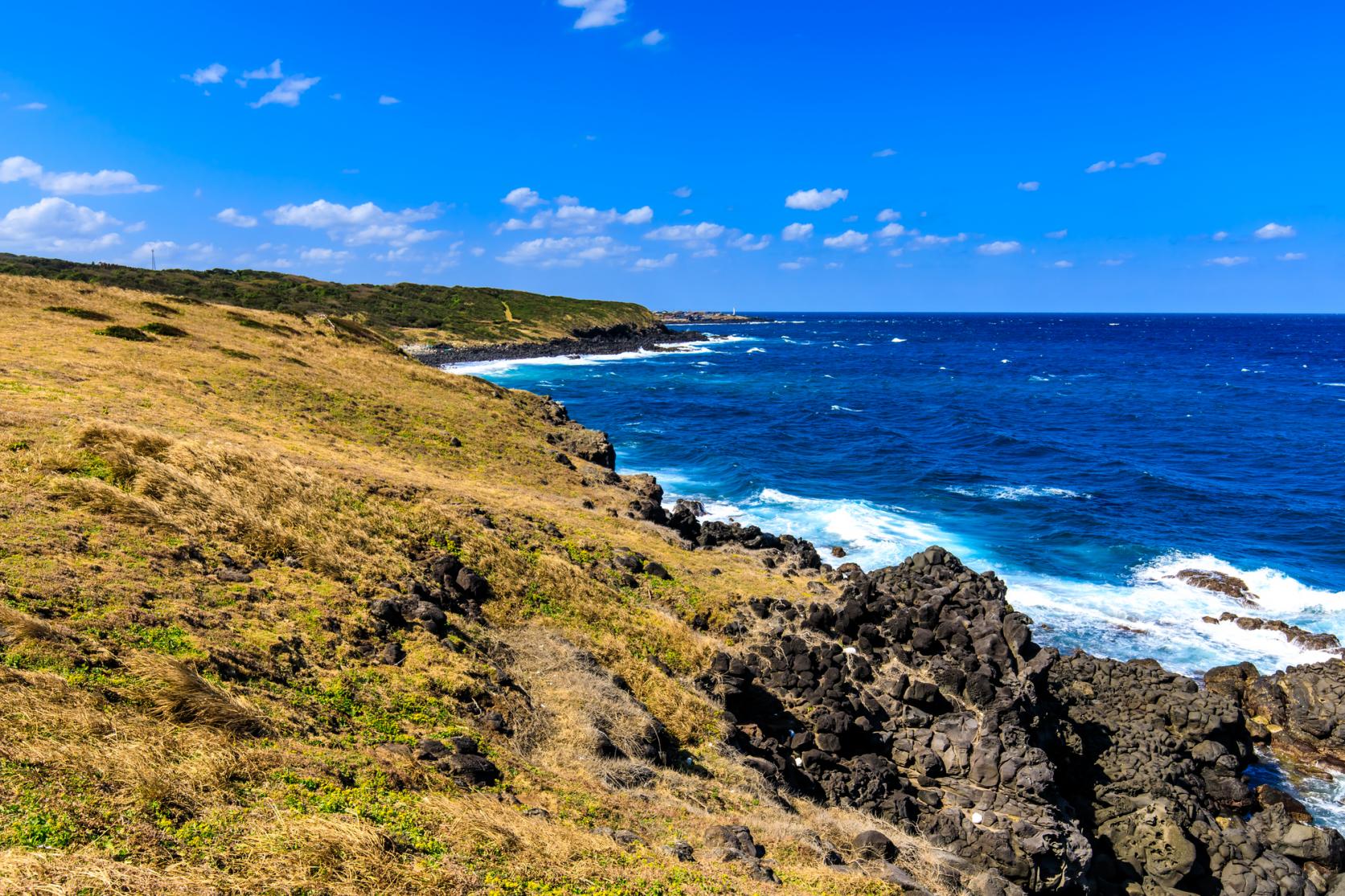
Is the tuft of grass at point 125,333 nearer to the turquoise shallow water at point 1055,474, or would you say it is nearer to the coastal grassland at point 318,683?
the coastal grassland at point 318,683

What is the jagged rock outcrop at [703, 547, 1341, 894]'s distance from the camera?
14.5 metres

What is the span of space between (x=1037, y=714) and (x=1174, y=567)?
20.7 meters

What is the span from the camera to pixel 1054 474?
1922 inches

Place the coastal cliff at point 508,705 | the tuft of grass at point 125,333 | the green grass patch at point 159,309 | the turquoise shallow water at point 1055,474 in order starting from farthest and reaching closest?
the green grass patch at point 159,309 → the tuft of grass at point 125,333 → the turquoise shallow water at point 1055,474 → the coastal cliff at point 508,705

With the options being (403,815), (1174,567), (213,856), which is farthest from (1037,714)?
(1174,567)

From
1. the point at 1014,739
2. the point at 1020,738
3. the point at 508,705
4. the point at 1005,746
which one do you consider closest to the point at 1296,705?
the point at 1020,738

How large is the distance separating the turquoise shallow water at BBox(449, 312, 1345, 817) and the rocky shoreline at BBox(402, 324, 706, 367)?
6346mm

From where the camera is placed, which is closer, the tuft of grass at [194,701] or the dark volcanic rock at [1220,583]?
the tuft of grass at [194,701]

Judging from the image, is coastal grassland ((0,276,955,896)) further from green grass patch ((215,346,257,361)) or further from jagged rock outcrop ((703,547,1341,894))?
green grass patch ((215,346,257,361))

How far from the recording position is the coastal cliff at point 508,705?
8156 millimetres

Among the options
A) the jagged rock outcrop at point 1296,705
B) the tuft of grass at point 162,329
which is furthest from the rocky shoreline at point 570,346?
the jagged rock outcrop at point 1296,705

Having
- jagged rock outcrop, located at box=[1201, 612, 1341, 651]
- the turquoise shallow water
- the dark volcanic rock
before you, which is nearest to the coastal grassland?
the turquoise shallow water

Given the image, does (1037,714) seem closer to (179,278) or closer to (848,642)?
(848,642)

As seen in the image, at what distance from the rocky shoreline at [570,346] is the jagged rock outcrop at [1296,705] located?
242 ft
